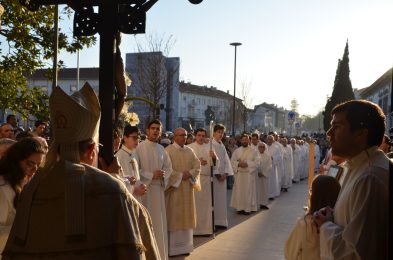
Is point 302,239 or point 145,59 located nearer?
point 302,239

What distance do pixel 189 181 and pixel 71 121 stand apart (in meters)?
6.41

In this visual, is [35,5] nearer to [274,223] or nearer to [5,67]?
[5,67]

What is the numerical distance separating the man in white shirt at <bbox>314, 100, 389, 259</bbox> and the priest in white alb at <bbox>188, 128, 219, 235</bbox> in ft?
23.6

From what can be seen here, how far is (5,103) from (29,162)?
731 centimetres

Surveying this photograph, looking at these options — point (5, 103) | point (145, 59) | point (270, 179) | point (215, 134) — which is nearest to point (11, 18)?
point (5, 103)

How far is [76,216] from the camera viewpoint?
245 cm

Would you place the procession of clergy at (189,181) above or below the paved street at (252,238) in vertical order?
above

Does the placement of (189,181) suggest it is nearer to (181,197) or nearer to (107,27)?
(181,197)

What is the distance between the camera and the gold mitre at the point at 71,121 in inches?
99.9

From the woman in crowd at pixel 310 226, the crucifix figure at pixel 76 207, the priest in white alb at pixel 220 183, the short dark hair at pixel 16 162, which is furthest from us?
the priest in white alb at pixel 220 183

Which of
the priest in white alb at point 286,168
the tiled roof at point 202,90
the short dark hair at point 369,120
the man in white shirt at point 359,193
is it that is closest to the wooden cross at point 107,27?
the man in white shirt at point 359,193

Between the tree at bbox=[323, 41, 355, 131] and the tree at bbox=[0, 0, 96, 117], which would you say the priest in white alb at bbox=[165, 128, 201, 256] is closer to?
the tree at bbox=[0, 0, 96, 117]

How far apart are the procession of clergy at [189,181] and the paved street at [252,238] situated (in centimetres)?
33

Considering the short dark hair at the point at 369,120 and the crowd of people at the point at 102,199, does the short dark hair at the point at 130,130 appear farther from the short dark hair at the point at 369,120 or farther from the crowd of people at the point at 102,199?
the short dark hair at the point at 369,120
